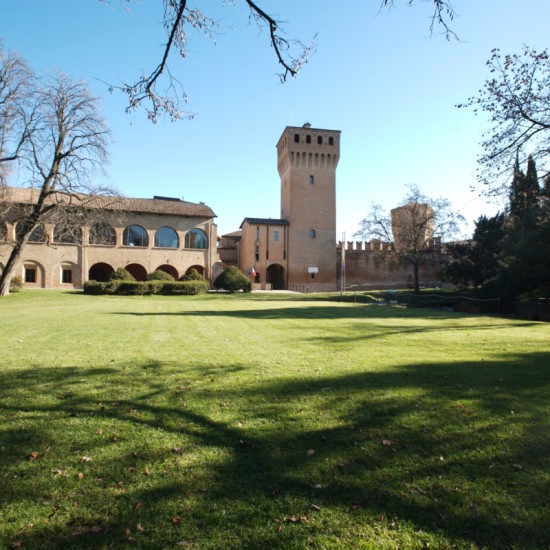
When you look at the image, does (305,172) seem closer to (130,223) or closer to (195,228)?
(195,228)

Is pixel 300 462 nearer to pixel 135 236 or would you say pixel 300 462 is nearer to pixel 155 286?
pixel 155 286

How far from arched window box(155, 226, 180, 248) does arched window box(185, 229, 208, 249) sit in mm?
1191

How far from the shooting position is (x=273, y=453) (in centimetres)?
385

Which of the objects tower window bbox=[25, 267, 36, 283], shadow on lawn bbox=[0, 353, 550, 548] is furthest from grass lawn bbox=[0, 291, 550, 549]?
tower window bbox=[25, 267, 36, 283]

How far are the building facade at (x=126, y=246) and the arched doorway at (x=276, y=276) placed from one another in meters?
9.35

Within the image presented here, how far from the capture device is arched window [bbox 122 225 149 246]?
4456cm

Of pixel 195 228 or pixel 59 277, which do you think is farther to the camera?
pixel 195 228

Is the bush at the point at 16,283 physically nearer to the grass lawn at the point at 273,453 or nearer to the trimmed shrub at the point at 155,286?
the trimmed shrub at the point at 155,286

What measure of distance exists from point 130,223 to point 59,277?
9.11m

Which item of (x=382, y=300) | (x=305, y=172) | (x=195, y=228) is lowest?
(x=382, y=300)

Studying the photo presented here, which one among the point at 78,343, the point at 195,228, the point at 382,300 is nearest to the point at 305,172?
the point at 195,228

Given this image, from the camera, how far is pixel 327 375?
655cm

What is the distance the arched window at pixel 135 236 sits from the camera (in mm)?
44562

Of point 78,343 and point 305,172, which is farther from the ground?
point 305,172
